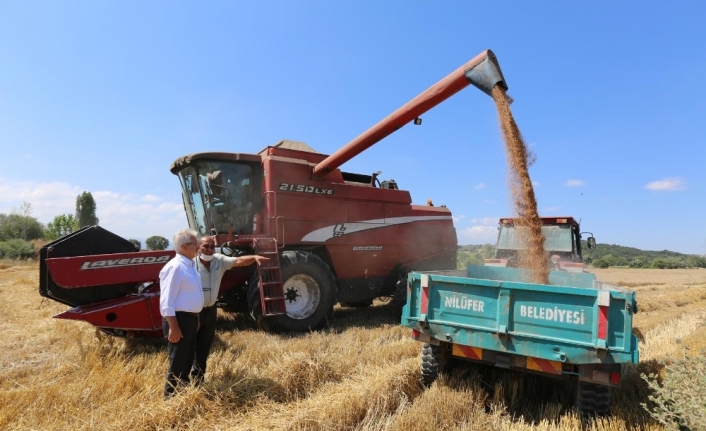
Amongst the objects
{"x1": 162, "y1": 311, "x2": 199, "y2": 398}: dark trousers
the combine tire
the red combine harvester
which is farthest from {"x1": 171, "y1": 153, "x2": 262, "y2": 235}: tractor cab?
{"x1": 162, "y1": 311, "x2": 199, "y2": 398}: dark trousers

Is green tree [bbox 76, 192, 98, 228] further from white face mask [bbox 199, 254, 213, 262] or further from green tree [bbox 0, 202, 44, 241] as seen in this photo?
white face mask [bbox 199, 254, 213, 262]

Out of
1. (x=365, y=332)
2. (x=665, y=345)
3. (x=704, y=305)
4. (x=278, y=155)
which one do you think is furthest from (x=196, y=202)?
(x=704, y=305)

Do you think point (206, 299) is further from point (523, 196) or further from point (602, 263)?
point (602, 263)

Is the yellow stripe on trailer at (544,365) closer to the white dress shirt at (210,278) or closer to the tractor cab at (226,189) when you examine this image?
the white dress shirt at (210,278)

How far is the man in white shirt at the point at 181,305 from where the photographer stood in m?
3.06

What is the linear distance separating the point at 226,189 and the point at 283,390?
3.40m

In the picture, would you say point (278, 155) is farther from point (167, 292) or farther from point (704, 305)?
point (704, 305)

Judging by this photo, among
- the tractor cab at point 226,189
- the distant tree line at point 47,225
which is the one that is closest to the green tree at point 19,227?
the distant tree line at point 47,225

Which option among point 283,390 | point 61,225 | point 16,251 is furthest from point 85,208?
point 283,390

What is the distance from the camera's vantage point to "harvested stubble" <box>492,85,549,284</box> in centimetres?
454

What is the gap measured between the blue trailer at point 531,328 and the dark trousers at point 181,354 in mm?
1737

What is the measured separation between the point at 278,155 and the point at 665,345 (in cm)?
553

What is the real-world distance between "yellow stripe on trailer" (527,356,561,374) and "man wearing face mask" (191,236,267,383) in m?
2.47

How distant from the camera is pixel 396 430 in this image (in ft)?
8.91
